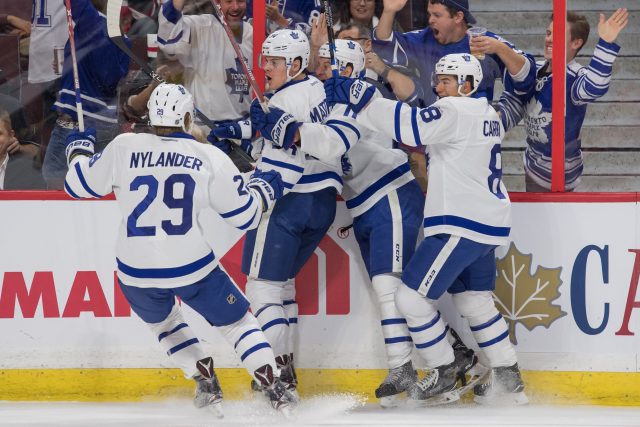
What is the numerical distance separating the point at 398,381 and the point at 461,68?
3.79ft

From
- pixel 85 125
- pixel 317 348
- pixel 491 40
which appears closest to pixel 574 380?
pixel 317 348

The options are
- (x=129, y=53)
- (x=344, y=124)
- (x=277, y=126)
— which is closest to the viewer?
(x=277, y=126)

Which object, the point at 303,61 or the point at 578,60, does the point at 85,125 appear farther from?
the point at 578,60

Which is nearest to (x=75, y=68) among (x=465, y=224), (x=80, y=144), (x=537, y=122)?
(x=80, y=144)

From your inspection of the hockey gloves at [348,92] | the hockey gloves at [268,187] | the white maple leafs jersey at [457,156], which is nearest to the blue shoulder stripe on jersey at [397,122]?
the white maple leafs jersey at [457,156]

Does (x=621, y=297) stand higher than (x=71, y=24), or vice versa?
(x=71, y=24)

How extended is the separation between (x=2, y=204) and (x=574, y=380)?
2.27m

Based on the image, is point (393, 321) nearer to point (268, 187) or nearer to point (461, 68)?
point (268, 187)

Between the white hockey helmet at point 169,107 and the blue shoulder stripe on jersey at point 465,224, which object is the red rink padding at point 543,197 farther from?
the white hockey helmet at point 169,107

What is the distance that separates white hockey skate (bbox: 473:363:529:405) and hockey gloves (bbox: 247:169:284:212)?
103cm

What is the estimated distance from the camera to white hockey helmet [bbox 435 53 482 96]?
4.45 meters

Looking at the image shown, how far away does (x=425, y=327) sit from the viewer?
14.8 ft

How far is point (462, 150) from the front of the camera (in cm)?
441

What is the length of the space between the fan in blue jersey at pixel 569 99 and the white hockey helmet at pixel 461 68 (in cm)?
36
